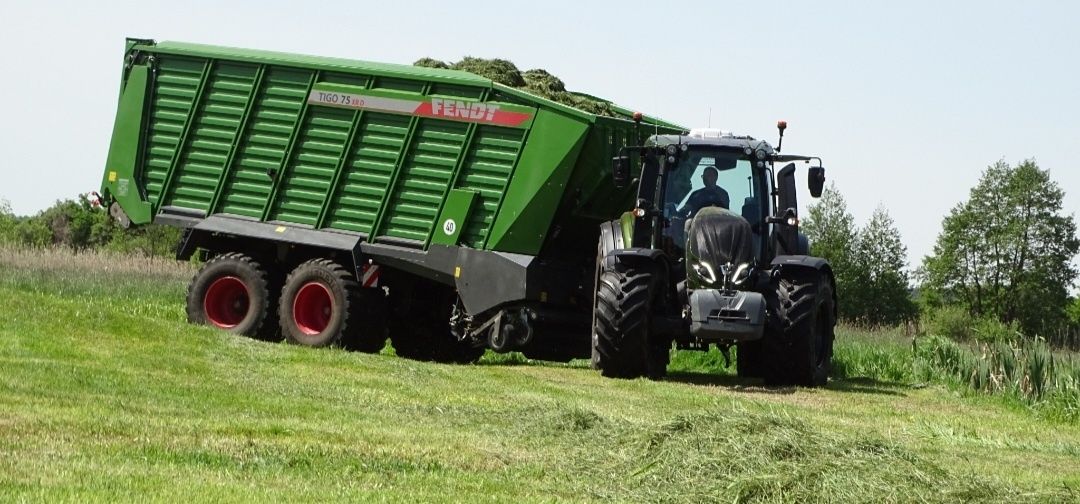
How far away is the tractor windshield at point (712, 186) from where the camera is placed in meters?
16.9

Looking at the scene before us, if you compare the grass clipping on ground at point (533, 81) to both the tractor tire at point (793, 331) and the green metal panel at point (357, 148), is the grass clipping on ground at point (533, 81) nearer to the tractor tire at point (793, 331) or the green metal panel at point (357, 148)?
the green metal panel at point (357, 148)

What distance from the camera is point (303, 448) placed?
9750 mm

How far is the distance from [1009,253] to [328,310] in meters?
49.1

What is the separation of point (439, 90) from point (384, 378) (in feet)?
14.6

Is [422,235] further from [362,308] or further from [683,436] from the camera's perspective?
[683,436]

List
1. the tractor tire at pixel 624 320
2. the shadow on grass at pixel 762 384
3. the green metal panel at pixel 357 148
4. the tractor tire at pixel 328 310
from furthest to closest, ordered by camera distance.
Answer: the tractor tire at pixel 328 310 < the green metal panel at pixel 357 148 < the shadow on grass at pixel 762 384 < the tractor tire at pixel 624 320

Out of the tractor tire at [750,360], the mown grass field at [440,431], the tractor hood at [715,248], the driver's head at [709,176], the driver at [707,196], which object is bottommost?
the mown grass field at [440,431]

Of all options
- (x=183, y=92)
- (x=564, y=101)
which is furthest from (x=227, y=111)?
(x=564, y=101)

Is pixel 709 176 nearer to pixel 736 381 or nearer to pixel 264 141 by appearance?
pixel 736 381

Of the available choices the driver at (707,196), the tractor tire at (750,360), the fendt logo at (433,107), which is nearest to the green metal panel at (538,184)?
the fendt logo at (433,107)

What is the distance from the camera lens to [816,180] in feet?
54.6

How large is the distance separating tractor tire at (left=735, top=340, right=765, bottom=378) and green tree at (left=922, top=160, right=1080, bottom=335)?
151 ft

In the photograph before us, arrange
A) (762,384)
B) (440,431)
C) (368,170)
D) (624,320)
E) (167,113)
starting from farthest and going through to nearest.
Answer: (167,113) < (368,170) < (762,384) < (624,320) < (440,431)

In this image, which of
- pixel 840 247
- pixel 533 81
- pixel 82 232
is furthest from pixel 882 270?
pixel 533 81
